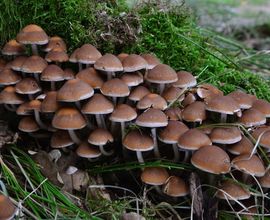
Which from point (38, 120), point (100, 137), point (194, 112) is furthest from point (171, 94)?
point (38, 120)

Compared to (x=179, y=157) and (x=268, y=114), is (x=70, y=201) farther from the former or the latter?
(x=268, y=114)

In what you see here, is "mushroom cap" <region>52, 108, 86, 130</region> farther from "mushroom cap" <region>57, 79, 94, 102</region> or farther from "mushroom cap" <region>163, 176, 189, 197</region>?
"mushroom cap" <region>163, 176, 189, 197</region>

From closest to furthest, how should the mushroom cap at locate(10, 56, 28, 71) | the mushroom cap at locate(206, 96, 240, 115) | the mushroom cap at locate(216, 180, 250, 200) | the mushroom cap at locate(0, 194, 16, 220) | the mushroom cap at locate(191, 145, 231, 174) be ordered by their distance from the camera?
1. the mushroom cap at locate(0, 194, 16, 220)
2. the mushroom cap at locate(191, 145, 231, 174)
3. the mushroom cap at locate(216, 180, 250, 200)
4. the mushroom cap at locate(206, 96, 240, 115)
5. the mushroom cap at locate(10, 56, 28, 71)

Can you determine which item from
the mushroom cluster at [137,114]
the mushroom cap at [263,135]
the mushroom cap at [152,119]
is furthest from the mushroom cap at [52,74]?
the mushroom cap at [263,135]

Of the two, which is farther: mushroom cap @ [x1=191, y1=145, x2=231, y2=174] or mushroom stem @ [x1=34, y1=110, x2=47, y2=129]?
mushroom stem @ [x1=34, y1=110, x2=47, y2=129]

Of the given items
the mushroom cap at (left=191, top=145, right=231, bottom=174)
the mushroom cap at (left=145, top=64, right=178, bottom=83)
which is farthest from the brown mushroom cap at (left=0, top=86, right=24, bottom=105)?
the mushroom cap at (left=191, top=145, right=231, bottom=174)

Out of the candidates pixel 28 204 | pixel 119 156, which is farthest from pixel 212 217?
pixel 28 204
